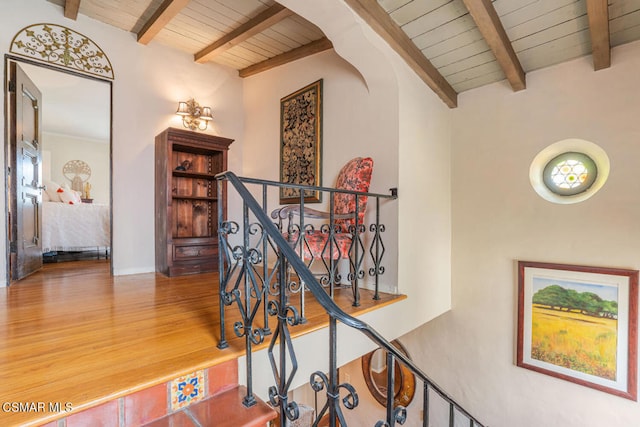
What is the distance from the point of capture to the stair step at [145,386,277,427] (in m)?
1.05

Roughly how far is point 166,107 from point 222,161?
86cm

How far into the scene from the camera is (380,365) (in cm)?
375

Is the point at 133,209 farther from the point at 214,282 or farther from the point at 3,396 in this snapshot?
the point at 3,396

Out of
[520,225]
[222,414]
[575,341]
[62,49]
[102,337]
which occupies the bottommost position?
[575,341]

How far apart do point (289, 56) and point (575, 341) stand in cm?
379

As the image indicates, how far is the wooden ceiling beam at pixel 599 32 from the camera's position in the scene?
186cm

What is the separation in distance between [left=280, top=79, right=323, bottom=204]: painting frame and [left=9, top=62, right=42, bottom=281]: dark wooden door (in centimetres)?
232

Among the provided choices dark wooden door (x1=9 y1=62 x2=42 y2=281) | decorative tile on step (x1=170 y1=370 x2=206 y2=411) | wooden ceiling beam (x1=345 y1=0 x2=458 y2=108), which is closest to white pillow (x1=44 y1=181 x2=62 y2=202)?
dark wooden door (x1=9 y1=62 x2=42 y2=281)

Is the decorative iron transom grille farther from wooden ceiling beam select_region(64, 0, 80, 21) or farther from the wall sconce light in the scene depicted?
the wall sconce light

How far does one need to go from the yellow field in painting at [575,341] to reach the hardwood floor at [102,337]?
134cm

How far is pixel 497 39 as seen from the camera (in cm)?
214

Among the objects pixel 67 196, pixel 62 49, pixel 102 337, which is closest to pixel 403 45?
pixel 102 337

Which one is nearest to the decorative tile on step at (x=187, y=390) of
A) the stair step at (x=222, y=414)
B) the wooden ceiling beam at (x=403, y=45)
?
the stair step at (x=222, y=414)

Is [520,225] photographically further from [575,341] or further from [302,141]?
[302,141]
